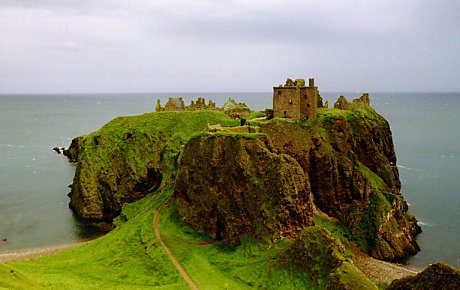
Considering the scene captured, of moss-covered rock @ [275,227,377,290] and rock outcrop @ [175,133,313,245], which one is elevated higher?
rock outcrop @ [175,133,313,245]

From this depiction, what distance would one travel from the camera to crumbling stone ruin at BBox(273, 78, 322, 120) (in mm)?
81875

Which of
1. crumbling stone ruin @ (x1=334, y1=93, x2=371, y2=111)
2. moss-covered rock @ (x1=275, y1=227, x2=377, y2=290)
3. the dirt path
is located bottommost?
the dirt path

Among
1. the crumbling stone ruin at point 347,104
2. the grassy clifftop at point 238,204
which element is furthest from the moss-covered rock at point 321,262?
the crumbling stone ruin at point 347,104

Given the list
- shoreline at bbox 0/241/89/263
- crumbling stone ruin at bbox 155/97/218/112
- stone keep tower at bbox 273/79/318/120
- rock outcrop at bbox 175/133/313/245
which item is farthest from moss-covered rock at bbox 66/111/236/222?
stone keep tower at bbox 273/79/318/120

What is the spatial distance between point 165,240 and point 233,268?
43.6 feet

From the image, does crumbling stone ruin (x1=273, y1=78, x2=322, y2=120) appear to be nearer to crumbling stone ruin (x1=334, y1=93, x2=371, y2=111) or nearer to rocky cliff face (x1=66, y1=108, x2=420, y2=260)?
rocky cliff face (x1=66, y1=108, x2=420, y2=260)

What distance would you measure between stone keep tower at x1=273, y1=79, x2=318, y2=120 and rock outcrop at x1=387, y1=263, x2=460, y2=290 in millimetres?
48855

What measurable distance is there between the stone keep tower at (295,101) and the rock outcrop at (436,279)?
48855mm

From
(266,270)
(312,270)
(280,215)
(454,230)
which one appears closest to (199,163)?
(280,215)

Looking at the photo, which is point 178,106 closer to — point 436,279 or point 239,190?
point 239,190

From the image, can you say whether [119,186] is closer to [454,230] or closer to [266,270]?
[266,270]

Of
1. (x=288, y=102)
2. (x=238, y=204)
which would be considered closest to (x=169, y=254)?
(x=238, y=204)

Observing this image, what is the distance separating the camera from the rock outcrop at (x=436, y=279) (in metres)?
34.3

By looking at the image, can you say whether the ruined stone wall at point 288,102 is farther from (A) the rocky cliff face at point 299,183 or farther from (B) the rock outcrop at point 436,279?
(B) the rock outcrop at point 436,279
